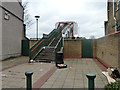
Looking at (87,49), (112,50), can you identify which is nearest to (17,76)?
(112,50)

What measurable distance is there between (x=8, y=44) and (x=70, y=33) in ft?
38.4

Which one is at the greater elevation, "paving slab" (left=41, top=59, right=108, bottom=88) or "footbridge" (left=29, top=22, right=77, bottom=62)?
"footbridge" (left=29, top=22, right=77, bottom=62)

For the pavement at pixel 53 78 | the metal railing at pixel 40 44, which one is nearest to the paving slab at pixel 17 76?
the pavement at pixel 53 78

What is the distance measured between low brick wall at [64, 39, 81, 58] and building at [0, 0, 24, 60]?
6970 mm

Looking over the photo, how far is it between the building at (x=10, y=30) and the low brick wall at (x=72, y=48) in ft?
22.9

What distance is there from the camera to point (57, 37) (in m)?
17.0

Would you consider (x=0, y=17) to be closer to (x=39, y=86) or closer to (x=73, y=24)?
(x=39, y=86)

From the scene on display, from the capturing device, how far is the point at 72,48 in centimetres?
1531

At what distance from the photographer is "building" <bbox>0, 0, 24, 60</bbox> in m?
12.4

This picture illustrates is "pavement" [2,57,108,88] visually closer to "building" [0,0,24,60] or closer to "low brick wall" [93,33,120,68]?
"low brick wall" [93,33,120,68]

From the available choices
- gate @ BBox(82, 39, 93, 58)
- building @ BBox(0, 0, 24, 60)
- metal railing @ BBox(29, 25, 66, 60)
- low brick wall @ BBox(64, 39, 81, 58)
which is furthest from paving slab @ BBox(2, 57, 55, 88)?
gate @ BBox(82, 39, 93, 58)

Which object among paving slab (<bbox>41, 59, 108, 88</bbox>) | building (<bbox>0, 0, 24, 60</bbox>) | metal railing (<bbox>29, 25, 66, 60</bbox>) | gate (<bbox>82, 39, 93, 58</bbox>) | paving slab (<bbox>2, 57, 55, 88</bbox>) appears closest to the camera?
paving slab (<bbox>41, 59, 108, 88</bbox>)

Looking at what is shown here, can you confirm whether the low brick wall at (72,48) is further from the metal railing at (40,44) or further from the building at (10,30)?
the building at (10,30)

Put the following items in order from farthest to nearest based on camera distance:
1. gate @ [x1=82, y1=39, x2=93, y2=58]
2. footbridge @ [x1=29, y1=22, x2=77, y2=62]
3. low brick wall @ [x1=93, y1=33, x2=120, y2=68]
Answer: gate @ [x1=82, y1=39, x2=93, y2=58] → footbridge @ [x1=29, y1=22, x2=77, y2=62] → low brick wall @ [x1=93, y1=33, x2=120, y2=68]
